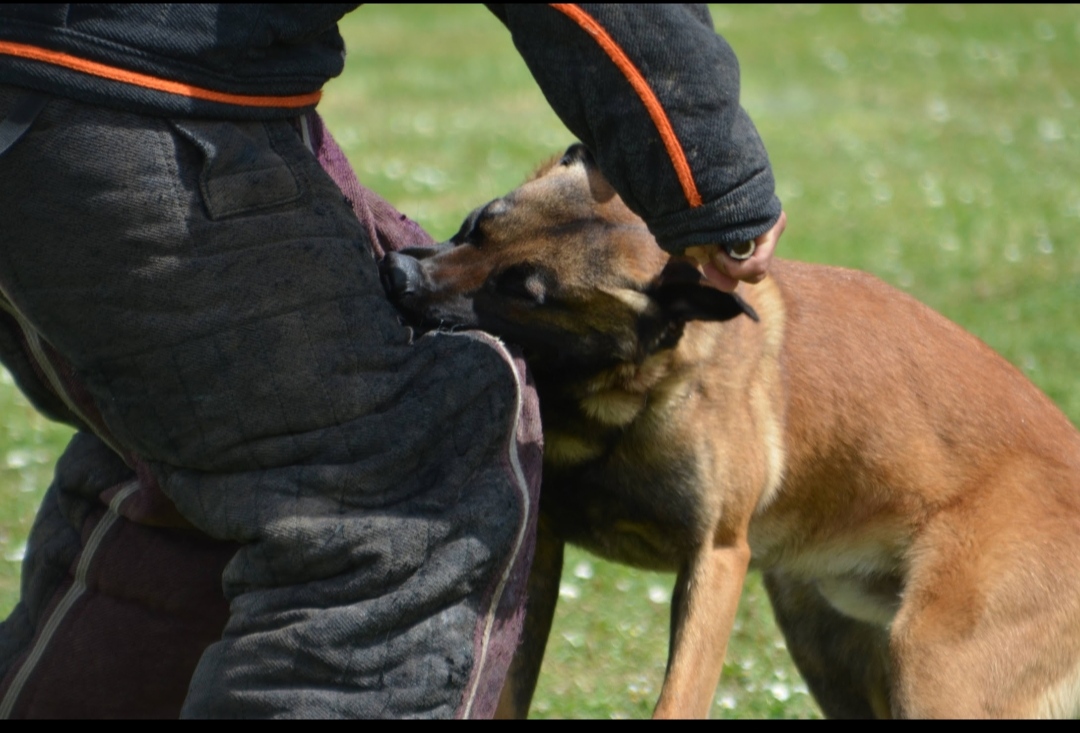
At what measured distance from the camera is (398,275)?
8.32 feet

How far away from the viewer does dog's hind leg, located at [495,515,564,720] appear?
9.96 feet

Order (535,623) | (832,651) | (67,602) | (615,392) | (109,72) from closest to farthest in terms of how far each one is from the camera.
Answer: (109,72) → (67,602) → (615,392) → (535,623) → (832,651)

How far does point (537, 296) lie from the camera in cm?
276

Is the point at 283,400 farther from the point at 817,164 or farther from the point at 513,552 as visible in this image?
the point at 817,164

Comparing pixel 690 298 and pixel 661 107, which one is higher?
pixel 661 107

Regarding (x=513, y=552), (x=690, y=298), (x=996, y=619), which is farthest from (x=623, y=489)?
(x=996, y=619)

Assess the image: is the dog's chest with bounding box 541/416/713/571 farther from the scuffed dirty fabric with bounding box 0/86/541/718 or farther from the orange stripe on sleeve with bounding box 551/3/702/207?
the orange stripe on sleeve with bounding box 551/3/702/207

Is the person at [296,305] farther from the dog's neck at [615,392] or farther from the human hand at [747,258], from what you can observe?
the dog's neck at [615,392]

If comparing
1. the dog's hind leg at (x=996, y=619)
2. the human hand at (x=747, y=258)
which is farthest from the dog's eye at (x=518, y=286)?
→ the dog's hind leg at (x=996, y=619)

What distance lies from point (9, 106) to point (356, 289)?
61 cm

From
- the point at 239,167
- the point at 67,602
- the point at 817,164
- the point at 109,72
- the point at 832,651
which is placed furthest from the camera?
the point at 817,164

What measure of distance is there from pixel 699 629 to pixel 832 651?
2.69 feet

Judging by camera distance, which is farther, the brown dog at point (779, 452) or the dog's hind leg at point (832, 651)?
the dog's hind leg at point (832, 651)

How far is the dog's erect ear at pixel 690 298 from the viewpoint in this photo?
265 cm
